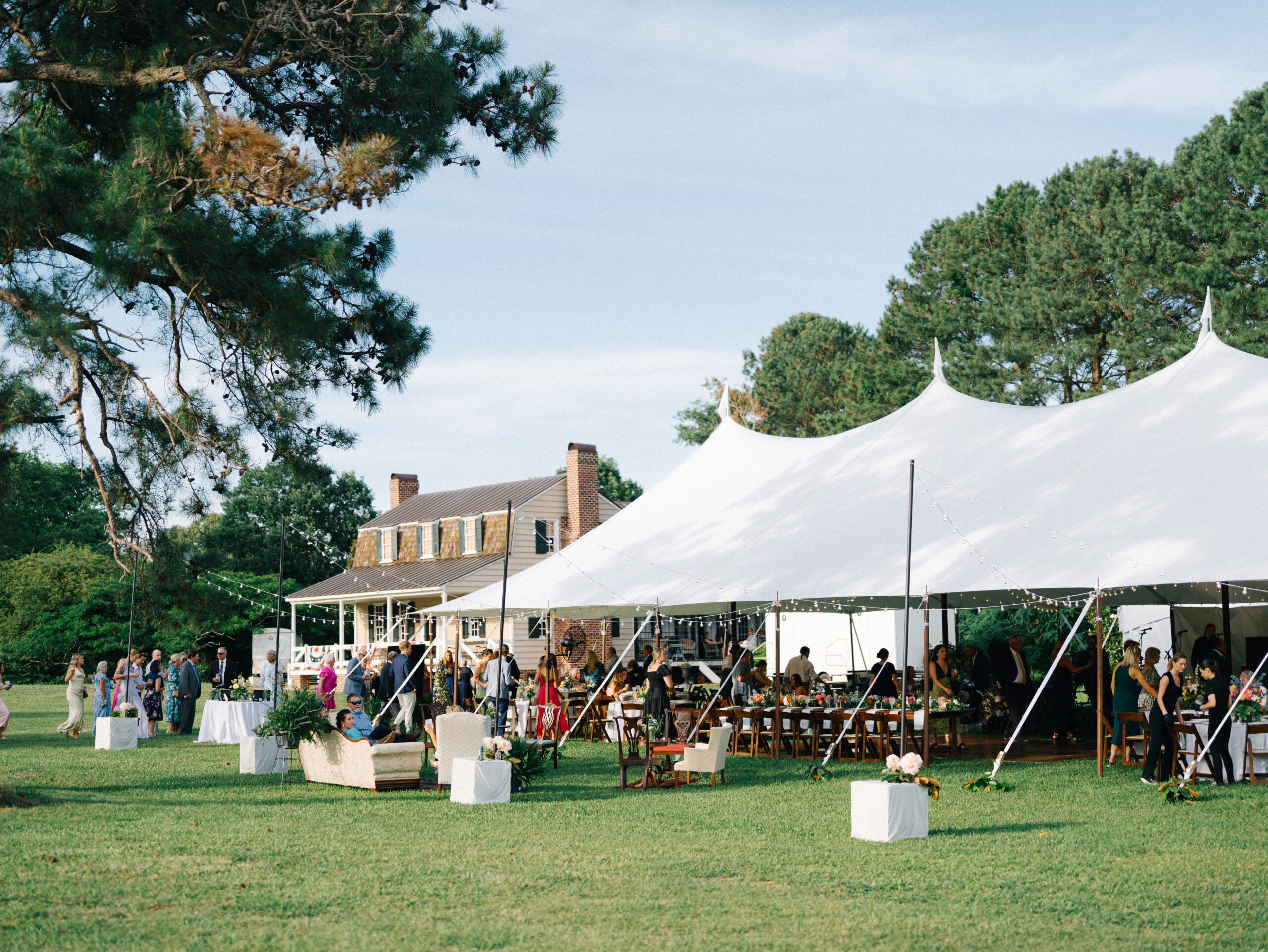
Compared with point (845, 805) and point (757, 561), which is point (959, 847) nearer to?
point (845, 805)

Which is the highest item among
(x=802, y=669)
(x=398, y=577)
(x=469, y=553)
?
(x=469, y=553)

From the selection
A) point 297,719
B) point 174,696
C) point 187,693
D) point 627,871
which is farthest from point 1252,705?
point 174,696

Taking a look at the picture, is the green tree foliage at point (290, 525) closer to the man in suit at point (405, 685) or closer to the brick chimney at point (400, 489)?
the brick chimney at point (400, 489)

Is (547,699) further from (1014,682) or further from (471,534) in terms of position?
(471,534)

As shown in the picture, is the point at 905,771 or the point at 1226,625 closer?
the point at 905,771

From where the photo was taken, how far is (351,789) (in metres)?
12.8

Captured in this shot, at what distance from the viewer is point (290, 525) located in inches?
2172

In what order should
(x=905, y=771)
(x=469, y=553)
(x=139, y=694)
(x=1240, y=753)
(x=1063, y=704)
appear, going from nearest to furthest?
1. (x=905, y=771)
2. (x=1240, y=753)
3. (x=1063, y=704)
4. (x=139, y=694)
5. (x=469, y=553)

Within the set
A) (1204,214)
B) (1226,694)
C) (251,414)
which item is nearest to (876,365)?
(1204,214)

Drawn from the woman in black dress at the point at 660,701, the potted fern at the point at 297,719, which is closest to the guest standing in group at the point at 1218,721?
the woman in black dress at the point at 660,701

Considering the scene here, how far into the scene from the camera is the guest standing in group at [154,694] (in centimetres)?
2048

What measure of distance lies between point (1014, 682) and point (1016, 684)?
52cm

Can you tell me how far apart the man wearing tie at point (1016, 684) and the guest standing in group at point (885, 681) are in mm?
1560

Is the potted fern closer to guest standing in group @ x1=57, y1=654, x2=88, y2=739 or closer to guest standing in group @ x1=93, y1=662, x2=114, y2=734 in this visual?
guest standing in group @ x1=93, y1=662, x2=114, y2=734
